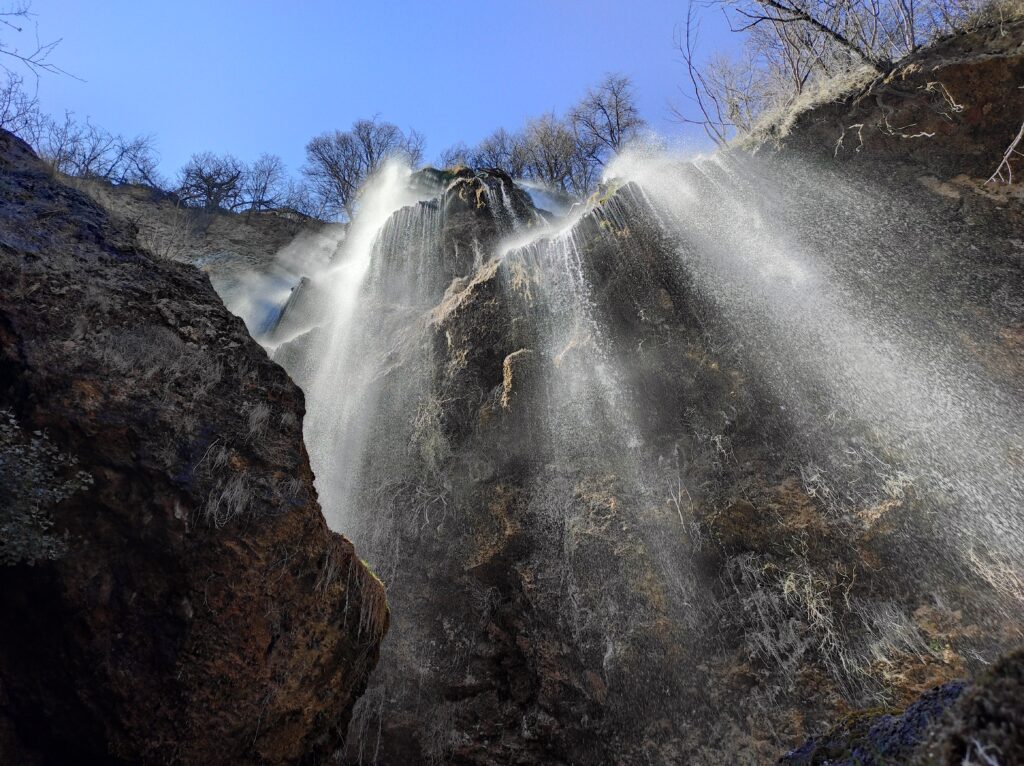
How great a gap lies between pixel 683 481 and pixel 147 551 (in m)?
6.33

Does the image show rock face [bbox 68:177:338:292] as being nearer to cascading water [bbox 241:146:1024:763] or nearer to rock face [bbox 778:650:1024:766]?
cascading water [bbox 241:146:1024:763]

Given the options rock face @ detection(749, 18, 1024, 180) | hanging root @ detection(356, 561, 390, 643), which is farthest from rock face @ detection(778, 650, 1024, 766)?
rock face @ detection(749, 18, 1024, 180)

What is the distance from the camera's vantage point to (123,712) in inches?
153

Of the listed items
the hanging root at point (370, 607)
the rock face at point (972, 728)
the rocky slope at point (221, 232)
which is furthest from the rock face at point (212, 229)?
the rock face at point (972, 728)

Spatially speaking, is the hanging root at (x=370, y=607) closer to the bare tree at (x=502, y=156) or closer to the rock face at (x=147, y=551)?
the rock face at (x=147, y=551)

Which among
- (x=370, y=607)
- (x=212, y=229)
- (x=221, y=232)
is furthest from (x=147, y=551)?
(x=212, y=229)

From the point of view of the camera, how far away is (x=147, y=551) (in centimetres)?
424

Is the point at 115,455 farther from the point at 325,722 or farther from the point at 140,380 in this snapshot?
the point at 325,722

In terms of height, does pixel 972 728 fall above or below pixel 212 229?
below

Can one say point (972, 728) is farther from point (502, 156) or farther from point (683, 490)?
point (502, 156)

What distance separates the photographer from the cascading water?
238 inches

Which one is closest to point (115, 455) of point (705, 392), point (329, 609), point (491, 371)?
point (329, 609)

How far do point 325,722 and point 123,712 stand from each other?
156 centimetres

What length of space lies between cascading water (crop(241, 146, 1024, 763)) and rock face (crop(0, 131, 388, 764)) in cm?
263
